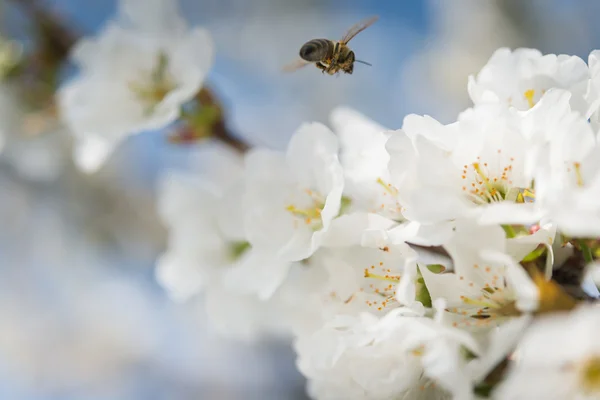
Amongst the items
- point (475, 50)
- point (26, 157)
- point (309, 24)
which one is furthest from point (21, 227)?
point (475, 50)

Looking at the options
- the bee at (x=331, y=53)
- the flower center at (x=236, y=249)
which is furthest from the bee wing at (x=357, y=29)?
the flower center at (x=236, y=249)

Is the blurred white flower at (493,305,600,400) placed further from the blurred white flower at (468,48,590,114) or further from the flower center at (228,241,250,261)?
the flower center at (228,241,250,261)

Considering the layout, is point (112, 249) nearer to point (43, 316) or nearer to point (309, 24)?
point (43, 316)

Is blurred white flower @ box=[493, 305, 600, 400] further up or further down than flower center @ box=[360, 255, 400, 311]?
further up

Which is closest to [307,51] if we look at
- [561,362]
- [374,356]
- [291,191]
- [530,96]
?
[291,191]

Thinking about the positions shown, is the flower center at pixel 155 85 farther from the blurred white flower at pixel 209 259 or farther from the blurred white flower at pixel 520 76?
the blurred white flower at pixel 520 76

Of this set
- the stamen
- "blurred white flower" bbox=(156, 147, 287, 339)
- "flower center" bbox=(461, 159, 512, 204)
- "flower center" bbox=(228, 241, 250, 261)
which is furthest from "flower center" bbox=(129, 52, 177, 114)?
"flower center" bbox=(461, 159, 512, 204)
